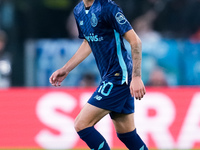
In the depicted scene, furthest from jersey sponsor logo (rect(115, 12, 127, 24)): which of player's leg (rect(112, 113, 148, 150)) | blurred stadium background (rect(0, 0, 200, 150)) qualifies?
blurred stadium background (rect(0, 0, 200, 150))

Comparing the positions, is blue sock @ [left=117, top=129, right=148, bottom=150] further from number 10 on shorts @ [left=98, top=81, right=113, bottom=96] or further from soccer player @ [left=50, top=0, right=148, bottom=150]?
number 10 on shorts @ [left=98, top=81, right=113, bottom=96]

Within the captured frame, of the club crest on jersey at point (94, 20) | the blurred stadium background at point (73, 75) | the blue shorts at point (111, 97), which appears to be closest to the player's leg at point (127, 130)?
the blue shorts at point (111, 97)

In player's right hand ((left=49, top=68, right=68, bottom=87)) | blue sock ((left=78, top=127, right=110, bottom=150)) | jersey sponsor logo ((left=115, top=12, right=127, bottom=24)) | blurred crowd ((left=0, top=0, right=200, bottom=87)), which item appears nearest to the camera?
jersey sponsor logo ((left=115, top=12, right=127, bottom=24))

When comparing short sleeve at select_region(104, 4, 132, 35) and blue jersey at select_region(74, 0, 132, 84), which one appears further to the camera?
blue jersey at select_region(74, 0, 132, 84)

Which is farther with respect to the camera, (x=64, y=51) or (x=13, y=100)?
(x=64, y=51)

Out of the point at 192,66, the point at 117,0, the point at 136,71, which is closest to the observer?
the point at 136,71

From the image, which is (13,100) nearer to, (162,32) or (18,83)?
(18,83)

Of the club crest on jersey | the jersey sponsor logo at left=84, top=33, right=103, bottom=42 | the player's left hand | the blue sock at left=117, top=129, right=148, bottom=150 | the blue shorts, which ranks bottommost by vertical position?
the blue sock at left=117, top=129, right=148, bottom=150

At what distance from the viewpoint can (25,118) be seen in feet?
27.9

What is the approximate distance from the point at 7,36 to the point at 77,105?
10.3ft

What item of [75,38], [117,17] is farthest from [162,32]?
[117,17]

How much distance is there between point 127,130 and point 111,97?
17.7 inches

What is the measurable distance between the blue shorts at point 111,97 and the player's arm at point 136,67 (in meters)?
0.34

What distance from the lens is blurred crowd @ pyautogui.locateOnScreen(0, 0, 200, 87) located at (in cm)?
1082
